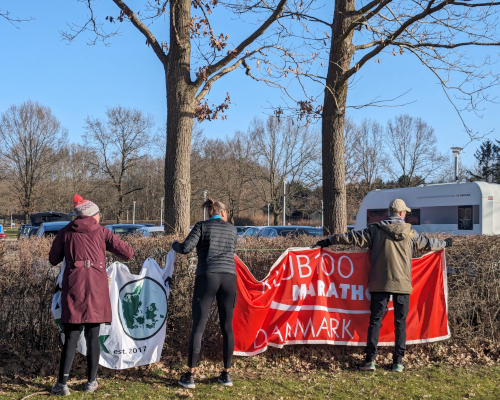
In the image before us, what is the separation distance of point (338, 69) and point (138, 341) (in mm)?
6283

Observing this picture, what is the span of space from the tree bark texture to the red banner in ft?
7.74

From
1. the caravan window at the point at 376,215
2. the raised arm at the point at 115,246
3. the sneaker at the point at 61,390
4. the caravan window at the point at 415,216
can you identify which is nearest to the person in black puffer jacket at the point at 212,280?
the raised arm at the point at 115,246

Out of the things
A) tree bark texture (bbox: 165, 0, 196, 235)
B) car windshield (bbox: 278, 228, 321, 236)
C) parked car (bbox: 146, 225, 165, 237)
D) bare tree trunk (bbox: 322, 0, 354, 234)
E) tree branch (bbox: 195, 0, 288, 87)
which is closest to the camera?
parked car (bbox: 146, 225, 165, 237)

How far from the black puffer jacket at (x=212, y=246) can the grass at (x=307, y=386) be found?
1.16 meters

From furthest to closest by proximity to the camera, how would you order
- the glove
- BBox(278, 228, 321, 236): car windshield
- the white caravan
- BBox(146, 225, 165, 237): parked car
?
the white caravan → BBox(278, 228, 321, 236): car windshield → BBox(146, 225, 165, 237): parked car → the glove

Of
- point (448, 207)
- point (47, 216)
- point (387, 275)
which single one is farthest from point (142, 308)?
point (47, 216)

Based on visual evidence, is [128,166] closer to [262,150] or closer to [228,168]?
[228,168]

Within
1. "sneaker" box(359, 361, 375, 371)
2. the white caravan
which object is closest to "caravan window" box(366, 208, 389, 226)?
the white caravan

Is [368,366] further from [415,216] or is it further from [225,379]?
[415,216]

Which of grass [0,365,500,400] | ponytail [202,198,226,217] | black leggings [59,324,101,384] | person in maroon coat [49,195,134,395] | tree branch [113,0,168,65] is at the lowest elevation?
grass [0,365,500,400]

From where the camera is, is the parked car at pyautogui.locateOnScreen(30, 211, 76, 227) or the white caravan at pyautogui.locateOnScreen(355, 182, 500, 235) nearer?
the white caravan at pyautogui.locateOnScreen(355, 182, 500, 235)

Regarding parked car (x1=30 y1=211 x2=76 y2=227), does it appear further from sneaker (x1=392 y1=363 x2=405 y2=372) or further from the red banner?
sneaker (x1=392 y1=363 x2=405 y2=372)

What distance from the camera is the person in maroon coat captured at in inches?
170

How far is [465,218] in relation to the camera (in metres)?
13.8
